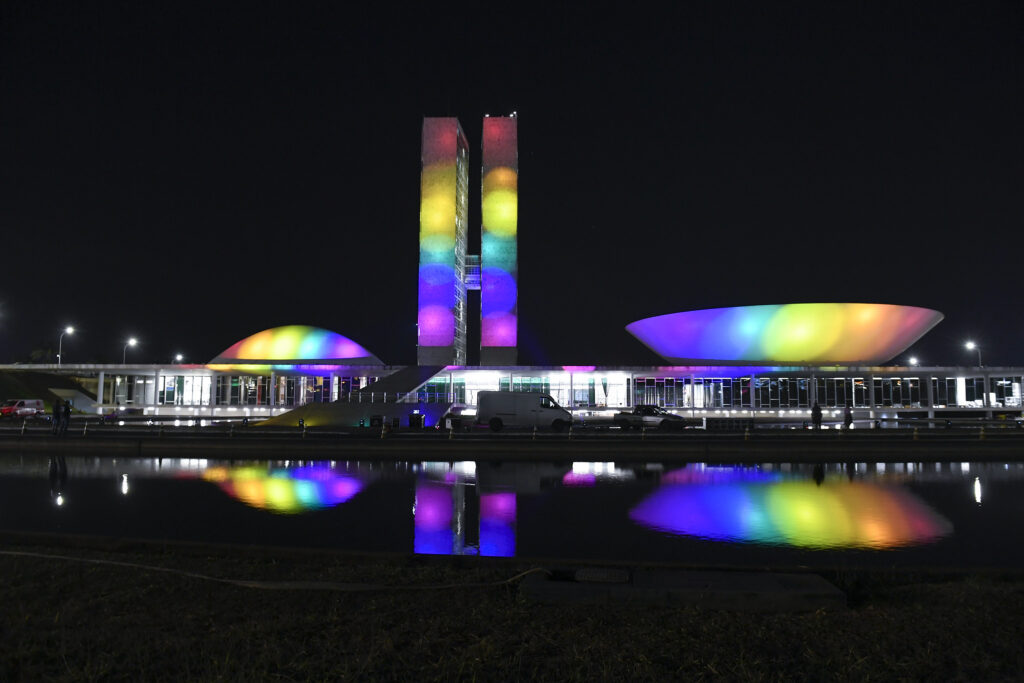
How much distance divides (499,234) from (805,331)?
31.5 m

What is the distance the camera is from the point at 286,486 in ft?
46.4

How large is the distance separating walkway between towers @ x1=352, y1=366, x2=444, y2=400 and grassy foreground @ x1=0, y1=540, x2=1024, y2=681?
127 feet

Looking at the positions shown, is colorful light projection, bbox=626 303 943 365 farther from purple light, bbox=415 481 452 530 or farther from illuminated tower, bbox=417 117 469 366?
purple light, bbox=415 481 452 530

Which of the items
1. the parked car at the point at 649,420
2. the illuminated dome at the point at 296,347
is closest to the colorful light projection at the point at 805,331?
the parked car at the point at 649,420

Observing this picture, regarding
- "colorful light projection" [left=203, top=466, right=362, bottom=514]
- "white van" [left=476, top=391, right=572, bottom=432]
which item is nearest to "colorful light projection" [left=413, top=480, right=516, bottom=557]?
"colorful light projection" [left=203, top=466, right=362, bottom=514]

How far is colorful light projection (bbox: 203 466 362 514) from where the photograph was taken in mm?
11938

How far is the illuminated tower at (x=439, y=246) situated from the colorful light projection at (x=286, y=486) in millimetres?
52907

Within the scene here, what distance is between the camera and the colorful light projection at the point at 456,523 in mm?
8547

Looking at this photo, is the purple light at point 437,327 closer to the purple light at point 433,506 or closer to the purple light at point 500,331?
the purple light at point 500,331

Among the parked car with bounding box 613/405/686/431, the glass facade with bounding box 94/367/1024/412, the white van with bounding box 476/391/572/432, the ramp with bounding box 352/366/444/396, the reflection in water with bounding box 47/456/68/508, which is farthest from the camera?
the glass facade with bounding box 94/367/1024/412

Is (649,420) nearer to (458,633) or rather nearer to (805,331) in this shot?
(805,331)

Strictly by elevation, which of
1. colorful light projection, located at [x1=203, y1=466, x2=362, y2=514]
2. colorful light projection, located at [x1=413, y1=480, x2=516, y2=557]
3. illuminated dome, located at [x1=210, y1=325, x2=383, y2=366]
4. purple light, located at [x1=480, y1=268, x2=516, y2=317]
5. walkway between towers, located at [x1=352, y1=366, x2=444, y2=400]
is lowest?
colorful light projection, located at [x1=413, y1=480, x2=516, y2=557]

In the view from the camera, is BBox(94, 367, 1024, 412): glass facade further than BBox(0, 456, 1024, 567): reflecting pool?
Yes

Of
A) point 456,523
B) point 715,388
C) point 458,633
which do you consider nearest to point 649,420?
point 715,388
